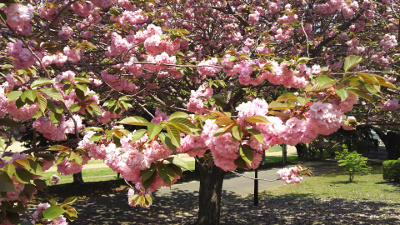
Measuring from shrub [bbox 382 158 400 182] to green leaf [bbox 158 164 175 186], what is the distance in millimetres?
15259

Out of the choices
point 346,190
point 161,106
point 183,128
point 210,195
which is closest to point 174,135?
point 183,128

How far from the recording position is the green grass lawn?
10630 mm

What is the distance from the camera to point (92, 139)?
7.88 ft

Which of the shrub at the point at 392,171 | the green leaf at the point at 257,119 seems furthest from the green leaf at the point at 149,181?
the shrub at the point at 392,171

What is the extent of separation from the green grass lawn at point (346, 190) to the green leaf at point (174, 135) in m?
11.0

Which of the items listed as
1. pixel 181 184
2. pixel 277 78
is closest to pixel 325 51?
pixel 277 78

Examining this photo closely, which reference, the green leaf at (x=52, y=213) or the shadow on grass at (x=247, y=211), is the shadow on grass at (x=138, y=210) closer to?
the shadow on grass at (x=247, y=211)

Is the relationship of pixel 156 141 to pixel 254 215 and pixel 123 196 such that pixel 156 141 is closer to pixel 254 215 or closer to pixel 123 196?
pixel 254 215

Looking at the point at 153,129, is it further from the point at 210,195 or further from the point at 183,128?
the point at 210,195

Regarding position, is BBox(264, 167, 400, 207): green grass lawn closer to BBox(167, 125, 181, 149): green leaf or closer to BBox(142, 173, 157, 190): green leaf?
BBox(142, 173, 157, 190): green leaf

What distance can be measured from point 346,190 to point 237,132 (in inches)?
503

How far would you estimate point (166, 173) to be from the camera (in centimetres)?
152

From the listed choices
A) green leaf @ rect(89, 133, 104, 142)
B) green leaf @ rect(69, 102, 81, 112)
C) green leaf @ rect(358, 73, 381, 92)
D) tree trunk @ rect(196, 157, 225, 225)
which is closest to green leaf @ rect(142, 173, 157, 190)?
green leaf @ rect(89, 133, 104, 142)

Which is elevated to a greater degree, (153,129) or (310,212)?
(153,129)
